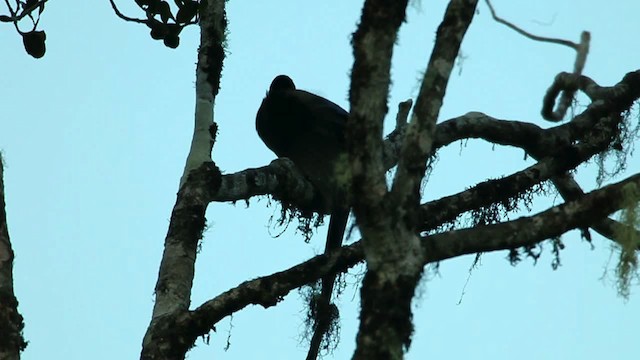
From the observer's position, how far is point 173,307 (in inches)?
176

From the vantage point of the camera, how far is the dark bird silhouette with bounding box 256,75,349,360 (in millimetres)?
6066

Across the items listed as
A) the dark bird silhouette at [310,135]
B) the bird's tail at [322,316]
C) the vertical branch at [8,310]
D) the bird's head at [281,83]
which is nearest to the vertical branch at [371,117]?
the vertical branch at [8,310]

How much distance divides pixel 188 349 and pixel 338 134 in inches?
108

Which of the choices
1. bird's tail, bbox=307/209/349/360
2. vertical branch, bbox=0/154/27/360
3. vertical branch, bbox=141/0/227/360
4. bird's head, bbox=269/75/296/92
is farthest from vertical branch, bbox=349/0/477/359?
bird's head, bbox=269/75/296/92

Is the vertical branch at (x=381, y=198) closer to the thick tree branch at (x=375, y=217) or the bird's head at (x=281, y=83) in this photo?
the thick tree branch at (x=375, y=217)

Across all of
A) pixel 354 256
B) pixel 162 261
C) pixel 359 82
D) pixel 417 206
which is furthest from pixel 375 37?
pixel 162 261

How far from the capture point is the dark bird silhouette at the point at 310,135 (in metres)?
6.07

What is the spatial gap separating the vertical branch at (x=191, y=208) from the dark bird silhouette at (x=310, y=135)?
2.60 ft

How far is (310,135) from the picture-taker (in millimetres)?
6914

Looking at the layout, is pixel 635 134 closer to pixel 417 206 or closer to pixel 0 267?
pixel 417 206

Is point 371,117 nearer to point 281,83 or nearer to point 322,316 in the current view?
point 322,316

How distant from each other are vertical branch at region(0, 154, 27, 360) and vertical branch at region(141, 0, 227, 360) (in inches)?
19.4

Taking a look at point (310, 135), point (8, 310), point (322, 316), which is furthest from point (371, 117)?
point (310, 135)

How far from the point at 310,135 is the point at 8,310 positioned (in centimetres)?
309
